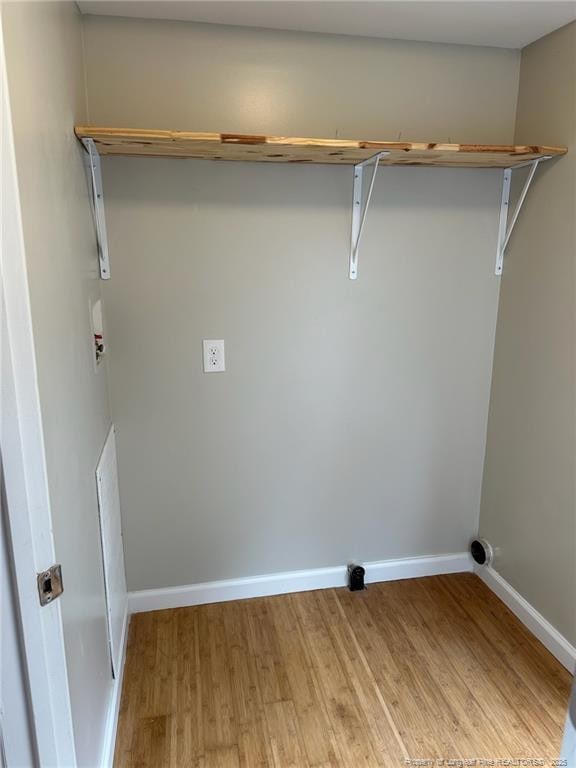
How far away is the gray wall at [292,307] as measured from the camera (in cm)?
187

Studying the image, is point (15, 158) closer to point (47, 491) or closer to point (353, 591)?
point (47, 491)

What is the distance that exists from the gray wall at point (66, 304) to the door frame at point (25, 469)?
3.3 inches

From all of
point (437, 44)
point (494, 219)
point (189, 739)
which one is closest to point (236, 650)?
point (189, 739)

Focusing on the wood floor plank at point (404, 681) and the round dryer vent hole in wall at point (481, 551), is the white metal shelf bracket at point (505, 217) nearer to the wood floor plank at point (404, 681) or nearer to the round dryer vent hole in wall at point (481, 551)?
the round dryer vent hole in wall at point (481, 551)

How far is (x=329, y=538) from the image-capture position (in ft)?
7.88

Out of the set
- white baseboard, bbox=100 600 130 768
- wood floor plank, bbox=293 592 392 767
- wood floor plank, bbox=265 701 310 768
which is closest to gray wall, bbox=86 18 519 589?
wood floor plank, bbox=293 592 392 767

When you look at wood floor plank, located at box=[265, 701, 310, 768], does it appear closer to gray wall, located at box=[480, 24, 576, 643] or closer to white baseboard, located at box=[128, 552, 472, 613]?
white baseboard, located at box=[128, 552, 472, 613]

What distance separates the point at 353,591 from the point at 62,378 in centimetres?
177

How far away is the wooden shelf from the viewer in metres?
Result: 1.54

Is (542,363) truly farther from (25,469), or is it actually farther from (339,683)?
(25,469)

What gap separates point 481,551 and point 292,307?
1447 millimetres

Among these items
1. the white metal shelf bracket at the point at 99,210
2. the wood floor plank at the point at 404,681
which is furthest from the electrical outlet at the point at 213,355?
the wood floor plank at the point at 404,681

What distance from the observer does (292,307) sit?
2.10 meters

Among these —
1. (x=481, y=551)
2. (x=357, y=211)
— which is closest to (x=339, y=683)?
(x=481, y=551)
